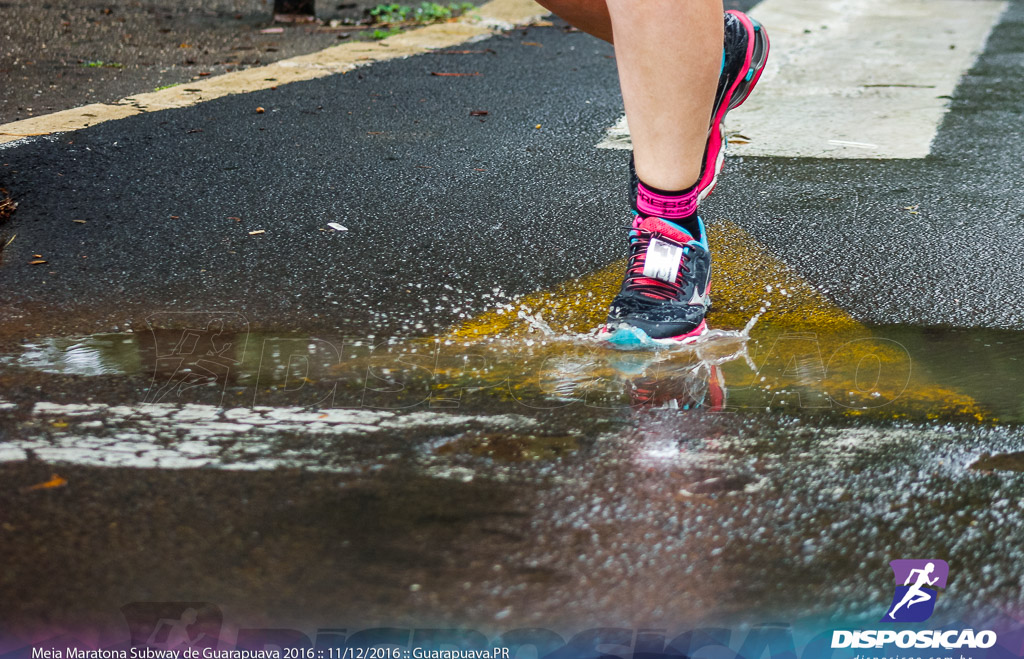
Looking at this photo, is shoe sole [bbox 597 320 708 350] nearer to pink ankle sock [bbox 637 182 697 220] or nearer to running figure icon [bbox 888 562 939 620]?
pink ankle sock [bbox 637 182 697 220]

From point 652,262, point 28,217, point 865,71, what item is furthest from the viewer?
point 865,71

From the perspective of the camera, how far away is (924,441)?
156cm

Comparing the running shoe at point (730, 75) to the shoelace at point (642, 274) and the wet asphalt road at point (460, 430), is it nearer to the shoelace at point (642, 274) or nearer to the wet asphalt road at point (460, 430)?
the shoelace at point (642, 274)

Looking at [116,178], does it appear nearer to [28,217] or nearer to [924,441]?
[28,217]

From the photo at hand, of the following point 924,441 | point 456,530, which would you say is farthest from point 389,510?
point 924,441

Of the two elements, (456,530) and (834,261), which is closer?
(456,530)

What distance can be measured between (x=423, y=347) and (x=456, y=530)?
2.15 ft

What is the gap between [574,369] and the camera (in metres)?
1.86

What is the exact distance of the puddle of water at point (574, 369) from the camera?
171 cm

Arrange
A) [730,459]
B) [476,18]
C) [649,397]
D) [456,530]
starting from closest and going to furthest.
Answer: [456,530], [730,459], [649,397], [476,18]

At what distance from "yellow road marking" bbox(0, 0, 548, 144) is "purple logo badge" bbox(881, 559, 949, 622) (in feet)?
9.89

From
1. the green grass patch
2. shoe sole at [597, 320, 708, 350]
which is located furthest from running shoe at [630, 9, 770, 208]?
the green grass patch

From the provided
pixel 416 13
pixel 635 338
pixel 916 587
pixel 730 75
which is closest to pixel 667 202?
pixel 635 338

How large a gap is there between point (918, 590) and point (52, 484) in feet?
3.86
